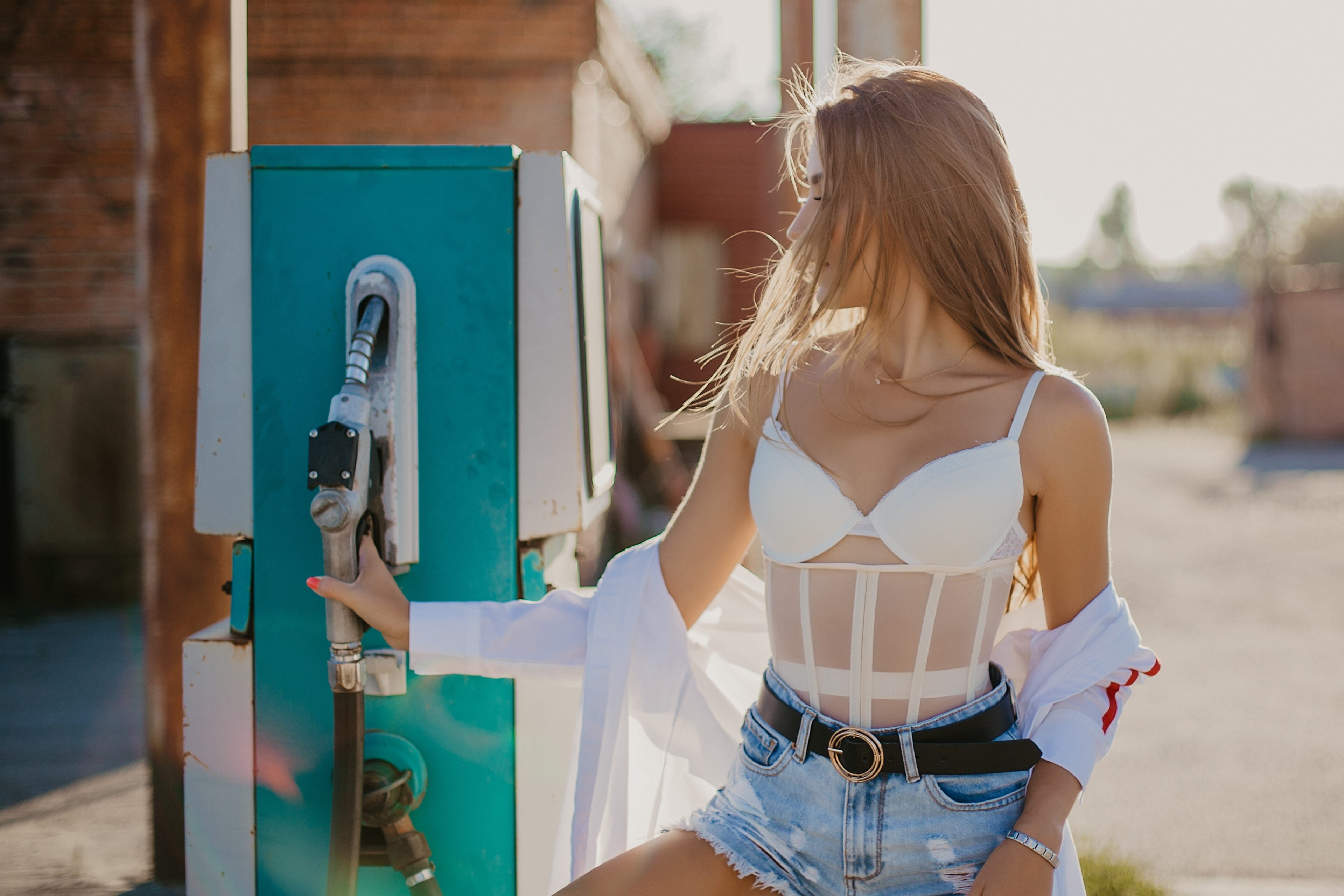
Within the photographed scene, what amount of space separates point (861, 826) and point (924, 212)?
887 millimetres

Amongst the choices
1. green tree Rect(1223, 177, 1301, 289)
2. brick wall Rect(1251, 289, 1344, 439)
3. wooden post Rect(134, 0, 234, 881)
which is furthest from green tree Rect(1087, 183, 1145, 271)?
wooden post Rect(134, 0, 234, 881)

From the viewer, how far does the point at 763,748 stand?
1602mm

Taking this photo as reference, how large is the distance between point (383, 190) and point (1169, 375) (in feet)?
88.4

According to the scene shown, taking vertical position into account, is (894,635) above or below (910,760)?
above

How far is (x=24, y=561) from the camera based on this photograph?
6.44 metres

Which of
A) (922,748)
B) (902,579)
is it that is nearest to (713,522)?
(902,579)

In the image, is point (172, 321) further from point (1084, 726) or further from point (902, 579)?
point (1084, 726)

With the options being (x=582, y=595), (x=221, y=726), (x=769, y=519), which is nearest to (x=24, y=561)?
(x=221, y=726)

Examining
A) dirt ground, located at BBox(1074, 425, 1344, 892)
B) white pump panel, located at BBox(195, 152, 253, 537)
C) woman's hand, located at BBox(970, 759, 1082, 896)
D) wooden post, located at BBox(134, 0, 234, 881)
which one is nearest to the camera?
woman's hand, located at BBox(970, 759, 1082, 896)

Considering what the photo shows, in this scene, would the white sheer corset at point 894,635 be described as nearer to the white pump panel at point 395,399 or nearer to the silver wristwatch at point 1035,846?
the silver wristwatch at point 1035,846

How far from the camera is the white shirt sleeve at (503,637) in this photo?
170 cm

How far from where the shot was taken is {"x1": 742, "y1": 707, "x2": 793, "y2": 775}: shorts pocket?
156 cm

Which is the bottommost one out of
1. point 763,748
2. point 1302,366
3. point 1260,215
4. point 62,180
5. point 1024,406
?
point 763,748

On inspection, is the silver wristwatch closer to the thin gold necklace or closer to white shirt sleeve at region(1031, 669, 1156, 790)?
white shirt sleeve at region(1031, 669, 1156, 790)
